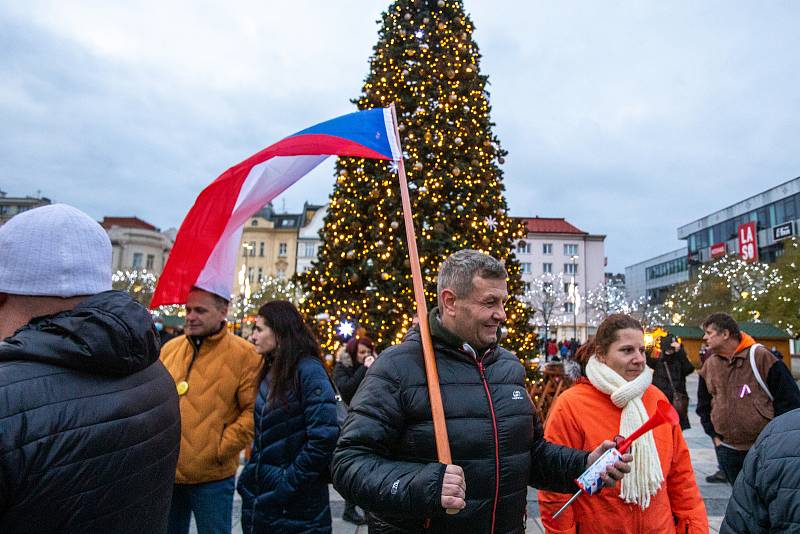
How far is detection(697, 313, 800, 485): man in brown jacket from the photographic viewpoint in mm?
4285

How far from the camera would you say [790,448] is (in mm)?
1521

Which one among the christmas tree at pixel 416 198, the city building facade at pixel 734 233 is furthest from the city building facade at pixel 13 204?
the city building facade at pixel 734 233

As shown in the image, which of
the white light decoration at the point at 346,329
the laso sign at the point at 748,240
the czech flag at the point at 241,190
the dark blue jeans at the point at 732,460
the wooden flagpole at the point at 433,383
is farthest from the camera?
the laso sign at the point at 748,240

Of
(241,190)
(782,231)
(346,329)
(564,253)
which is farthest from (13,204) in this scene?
(782,231)

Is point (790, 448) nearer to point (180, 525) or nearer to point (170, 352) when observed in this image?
point (180, 525)

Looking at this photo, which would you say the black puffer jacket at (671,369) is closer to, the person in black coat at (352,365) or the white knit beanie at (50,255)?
the person in black coat at (352,365)

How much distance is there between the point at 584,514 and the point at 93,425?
2367mm

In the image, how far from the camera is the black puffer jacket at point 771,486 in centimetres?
148

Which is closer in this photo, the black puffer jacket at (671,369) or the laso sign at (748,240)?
the black puffer jacket at (671,369)

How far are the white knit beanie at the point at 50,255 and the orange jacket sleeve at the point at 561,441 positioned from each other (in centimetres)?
229

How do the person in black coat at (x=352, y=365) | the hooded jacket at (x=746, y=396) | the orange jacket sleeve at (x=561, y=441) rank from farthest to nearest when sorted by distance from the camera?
the person in black coat at (x=352, y=365), the hooded jacket at (x=746, y=396), the orange jacket sleeve at (x=561, y=441)

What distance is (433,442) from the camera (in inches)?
78.1

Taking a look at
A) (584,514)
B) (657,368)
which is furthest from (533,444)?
(657,368)

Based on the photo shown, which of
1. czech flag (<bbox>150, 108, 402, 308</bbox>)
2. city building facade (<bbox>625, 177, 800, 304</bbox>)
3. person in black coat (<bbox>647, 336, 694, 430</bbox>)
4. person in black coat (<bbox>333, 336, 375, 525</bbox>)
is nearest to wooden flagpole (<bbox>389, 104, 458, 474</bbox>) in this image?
czech flag (<bbox>150, 108, 402, 308</bbox>)
